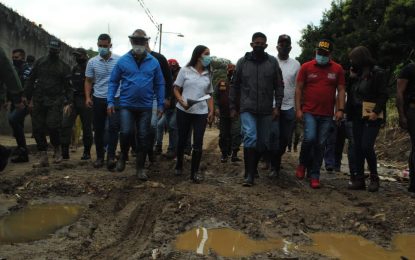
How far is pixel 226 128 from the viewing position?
897cm

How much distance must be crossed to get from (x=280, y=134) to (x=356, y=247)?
10.4ft

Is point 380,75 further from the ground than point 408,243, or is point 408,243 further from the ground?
point 380,75

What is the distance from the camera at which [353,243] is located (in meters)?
4.04

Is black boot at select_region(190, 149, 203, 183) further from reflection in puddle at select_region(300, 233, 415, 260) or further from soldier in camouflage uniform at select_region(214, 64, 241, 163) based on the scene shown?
soldier in camouflage uniform at select_region(214, 64, 241, 163)

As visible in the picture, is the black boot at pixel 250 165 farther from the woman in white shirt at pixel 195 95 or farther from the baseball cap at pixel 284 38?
the baseball cap at pixel 284 38

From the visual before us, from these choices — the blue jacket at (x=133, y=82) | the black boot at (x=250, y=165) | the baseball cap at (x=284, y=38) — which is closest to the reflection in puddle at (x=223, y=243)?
the black boot at (x=250, y=165)

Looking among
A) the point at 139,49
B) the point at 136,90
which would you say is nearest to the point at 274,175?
the point at 136,90

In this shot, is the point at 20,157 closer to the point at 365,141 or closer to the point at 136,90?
the point at 136,90

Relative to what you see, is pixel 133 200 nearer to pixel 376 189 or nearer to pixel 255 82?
pixel 255 82

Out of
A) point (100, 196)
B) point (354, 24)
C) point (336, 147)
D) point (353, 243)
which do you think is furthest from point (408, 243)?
point (354, 24)

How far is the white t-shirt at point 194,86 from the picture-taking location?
6.31 metres

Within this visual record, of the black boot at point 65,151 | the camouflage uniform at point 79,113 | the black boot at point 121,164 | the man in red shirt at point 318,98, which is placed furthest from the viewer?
the black boot at point 65,151

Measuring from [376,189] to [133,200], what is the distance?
3.02 metres

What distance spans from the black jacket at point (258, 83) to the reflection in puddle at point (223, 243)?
228 cm
